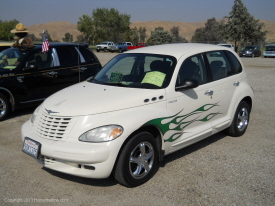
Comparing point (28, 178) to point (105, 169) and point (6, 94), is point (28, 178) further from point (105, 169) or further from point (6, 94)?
point (6, 94)

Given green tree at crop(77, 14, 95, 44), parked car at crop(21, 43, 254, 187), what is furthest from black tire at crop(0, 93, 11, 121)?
green tree at crop(77, 14, 95, 44)

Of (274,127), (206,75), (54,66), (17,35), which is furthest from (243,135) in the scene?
(17,35)

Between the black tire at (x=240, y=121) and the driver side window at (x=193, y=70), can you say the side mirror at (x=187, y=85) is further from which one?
the black tire at (x=240, y=121)

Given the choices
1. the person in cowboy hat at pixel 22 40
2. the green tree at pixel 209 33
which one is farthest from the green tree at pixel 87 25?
the person in cowboy hat at pixel 22 40

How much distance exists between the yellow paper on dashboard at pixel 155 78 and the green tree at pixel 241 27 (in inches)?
1853

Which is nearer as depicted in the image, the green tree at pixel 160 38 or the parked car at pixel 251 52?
the parked car at pixel 251 52

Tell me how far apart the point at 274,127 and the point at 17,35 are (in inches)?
262

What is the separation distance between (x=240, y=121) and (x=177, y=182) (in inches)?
97.4

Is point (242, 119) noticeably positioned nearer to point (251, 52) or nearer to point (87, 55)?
point (87, 55)

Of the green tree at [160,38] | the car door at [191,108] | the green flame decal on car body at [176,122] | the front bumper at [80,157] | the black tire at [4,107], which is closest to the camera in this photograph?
the front bumper at [80,157]

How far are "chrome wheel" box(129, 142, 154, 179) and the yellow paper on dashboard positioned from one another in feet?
3.08

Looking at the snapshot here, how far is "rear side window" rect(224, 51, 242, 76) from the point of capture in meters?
5.94

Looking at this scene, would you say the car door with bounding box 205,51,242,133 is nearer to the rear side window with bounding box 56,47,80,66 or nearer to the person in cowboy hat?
the rear side window with bounding box 56,47,80,66

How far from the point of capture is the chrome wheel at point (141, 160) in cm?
406
